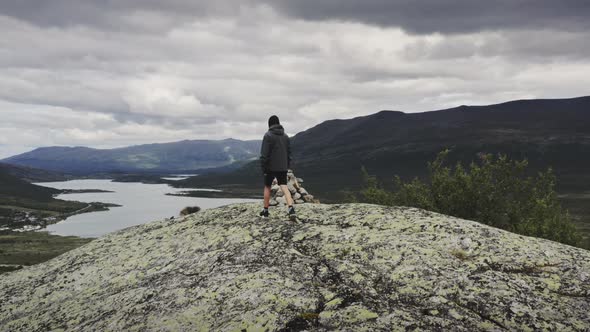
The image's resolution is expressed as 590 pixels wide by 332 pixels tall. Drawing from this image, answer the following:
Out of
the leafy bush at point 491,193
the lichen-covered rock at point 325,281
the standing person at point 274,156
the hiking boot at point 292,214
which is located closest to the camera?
the lichen-covered rock at point 325,281

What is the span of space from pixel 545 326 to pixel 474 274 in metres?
1.97

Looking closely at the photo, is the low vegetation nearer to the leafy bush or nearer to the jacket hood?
the leafy bush

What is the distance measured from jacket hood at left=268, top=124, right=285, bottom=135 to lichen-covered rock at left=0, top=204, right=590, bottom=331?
3.34 meters

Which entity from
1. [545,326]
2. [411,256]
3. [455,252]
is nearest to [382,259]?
[411,256]

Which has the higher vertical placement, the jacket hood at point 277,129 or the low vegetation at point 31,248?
the jacket hood at point 277,129

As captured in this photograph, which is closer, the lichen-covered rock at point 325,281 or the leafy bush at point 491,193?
the lichen-covered rock at point 325,281

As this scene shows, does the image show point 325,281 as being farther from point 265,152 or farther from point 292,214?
point 265,152

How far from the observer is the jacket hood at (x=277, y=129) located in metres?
15.5

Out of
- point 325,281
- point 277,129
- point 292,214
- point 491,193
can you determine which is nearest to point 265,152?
point 277,129

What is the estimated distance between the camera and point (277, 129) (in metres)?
15.5

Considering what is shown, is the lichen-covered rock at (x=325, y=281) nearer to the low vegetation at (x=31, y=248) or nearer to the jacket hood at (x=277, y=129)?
the jacket hood at (x=277, y=129)

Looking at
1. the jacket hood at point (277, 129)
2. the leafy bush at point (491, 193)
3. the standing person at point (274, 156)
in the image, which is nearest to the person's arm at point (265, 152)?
the standing person at point (274, 156)

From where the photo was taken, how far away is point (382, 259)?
1138 centimetres

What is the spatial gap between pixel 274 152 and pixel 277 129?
944 millimetres
